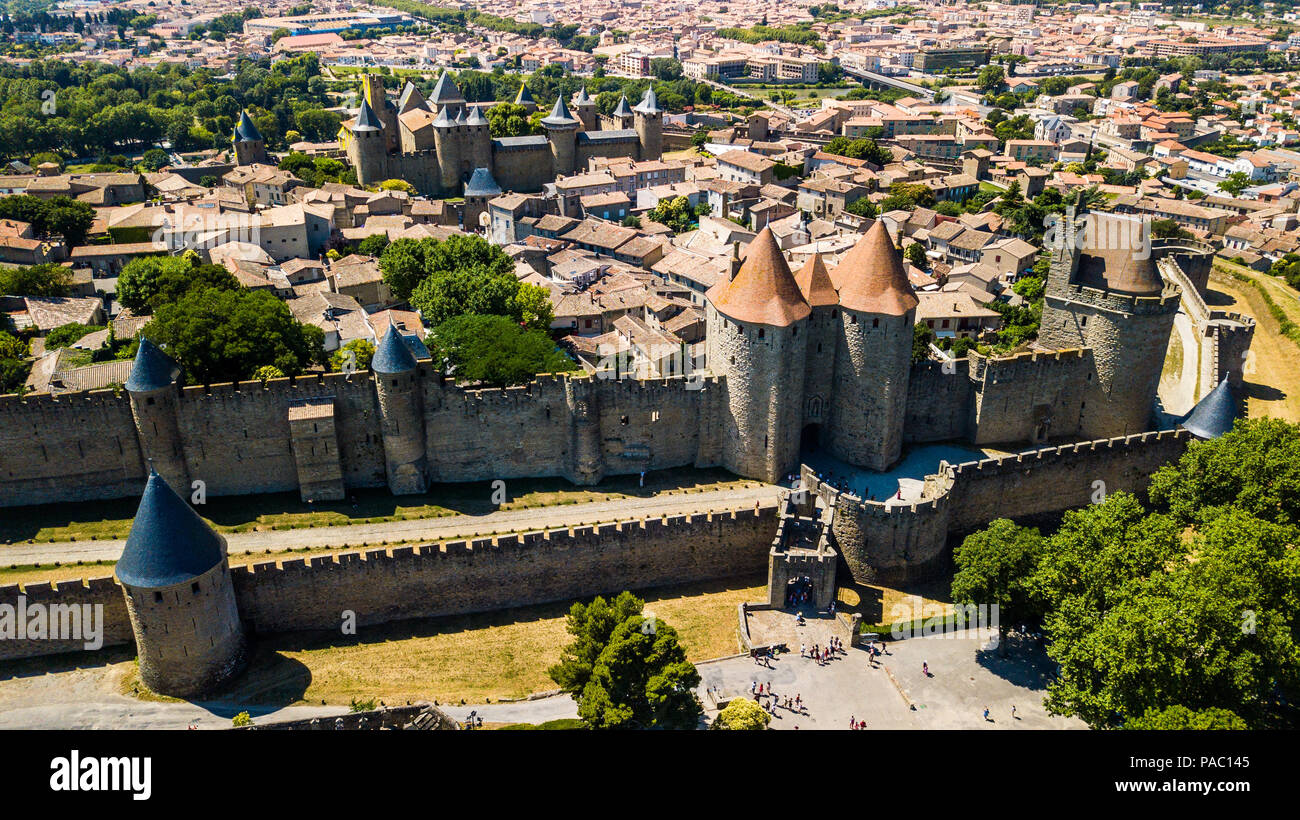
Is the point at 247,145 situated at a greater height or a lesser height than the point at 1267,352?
greater

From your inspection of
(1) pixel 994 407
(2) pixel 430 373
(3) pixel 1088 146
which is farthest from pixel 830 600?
(3) pixel 1088 146

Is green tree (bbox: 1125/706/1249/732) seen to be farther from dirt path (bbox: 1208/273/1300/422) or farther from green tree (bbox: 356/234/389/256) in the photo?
green tree (bbox: 356/234/389/256)

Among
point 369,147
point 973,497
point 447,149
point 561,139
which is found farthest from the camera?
point 561,139

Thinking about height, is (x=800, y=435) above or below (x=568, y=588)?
above

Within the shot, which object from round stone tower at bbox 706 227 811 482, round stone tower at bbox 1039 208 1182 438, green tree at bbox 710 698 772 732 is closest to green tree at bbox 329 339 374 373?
round stone tower at bbox 706 227 811 482

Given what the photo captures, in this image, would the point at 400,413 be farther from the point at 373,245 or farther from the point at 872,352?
the point at 373,245

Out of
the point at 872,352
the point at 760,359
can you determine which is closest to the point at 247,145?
the point at 760,359

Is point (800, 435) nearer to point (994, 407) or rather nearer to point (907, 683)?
point (994, 407)

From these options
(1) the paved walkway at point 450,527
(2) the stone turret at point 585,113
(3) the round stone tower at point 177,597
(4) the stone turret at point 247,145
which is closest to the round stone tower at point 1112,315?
(1) the paved walkway at point 450,527
